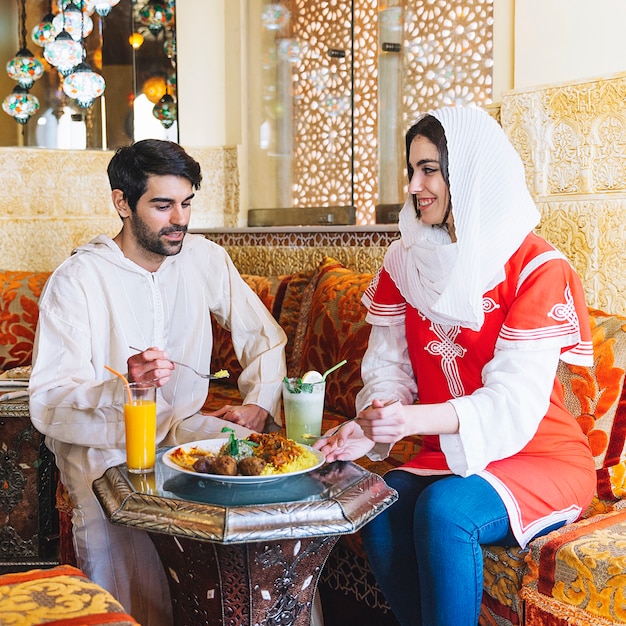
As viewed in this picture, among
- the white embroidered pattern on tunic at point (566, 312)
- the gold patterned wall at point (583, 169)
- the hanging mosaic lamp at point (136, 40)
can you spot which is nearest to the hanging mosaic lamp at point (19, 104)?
the hanging mosaic lamp at point (136, 40)

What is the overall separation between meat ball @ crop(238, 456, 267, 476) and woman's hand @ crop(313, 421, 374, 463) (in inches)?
9.6

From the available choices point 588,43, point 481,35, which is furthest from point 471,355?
point 481,35

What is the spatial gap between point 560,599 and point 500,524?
202mm

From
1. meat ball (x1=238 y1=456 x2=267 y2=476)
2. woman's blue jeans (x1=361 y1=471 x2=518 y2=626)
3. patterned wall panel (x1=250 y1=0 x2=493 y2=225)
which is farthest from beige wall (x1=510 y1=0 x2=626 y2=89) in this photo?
meat ball (x1=238 y1=456 x2=267 y2=476)

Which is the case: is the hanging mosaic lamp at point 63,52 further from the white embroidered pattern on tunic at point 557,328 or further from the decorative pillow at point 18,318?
the white embroidered pattern on tunic at point 557,328

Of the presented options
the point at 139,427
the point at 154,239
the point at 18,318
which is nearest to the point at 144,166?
the point at 154,239

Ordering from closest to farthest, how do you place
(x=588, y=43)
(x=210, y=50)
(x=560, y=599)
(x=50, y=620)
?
(x=50, y=620)
(x=560, y=599)
(x=588, y=43)
(x=210, y=50)

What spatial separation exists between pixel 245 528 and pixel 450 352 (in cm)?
83

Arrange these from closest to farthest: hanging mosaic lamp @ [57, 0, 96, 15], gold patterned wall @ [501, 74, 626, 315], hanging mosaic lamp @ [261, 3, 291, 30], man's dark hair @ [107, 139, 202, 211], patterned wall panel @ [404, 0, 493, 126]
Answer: man's dark hair @ [107, 139, 202, 211], gold patterned wall @ [501, 74, 626, 315], patterned wall panel @ [404, 0, 493, 126], hanging mosaic lamp @ [57, 0, 96, 15], hanging mosaic lamp @ [261, 3, 291, 30]

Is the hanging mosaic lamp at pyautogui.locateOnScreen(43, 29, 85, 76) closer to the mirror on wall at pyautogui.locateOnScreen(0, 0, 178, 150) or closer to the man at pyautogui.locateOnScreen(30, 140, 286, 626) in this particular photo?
the mirror on wall at pyautogui.locateOnScreen(0, 0, 178, 150)

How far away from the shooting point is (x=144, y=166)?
2568 mm

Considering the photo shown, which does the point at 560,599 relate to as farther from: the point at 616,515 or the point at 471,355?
the point at 471,355

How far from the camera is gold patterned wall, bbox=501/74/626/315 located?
2.95 meters

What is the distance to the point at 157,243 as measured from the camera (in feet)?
8.44
